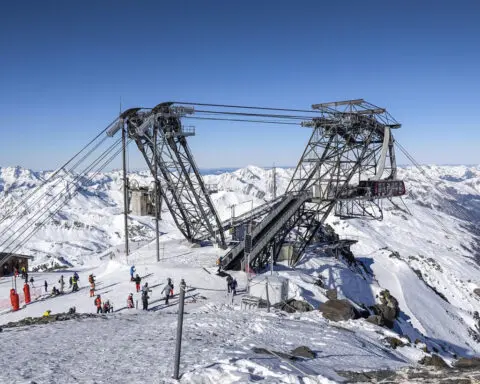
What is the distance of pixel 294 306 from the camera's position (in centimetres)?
2392

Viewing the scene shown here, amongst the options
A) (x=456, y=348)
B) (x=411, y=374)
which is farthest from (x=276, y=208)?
(x=411, y=374)

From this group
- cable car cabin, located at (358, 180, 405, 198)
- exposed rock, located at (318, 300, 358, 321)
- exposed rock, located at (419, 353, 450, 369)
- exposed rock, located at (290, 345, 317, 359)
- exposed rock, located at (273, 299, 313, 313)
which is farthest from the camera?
cable car cabin, located at (358, 180, 405, 198)

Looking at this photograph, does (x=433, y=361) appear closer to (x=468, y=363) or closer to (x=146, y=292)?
(x=468, y=363)

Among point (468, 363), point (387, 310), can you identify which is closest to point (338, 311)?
point (468, 363)

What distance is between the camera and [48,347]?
Answer: 15141 millimetres

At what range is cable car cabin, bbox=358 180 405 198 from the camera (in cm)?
3515

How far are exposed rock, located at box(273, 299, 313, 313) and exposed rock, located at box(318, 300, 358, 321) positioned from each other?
3.02 ft

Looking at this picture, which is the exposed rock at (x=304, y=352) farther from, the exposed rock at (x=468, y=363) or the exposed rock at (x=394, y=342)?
the exposed rock at (x=394, y=342)

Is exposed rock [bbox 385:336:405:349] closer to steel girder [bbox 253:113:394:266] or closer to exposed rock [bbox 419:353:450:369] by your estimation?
exposed rock [bbox 419:353:450:369]

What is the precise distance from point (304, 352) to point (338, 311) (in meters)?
8.15

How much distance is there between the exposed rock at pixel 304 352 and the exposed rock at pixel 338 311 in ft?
24.1

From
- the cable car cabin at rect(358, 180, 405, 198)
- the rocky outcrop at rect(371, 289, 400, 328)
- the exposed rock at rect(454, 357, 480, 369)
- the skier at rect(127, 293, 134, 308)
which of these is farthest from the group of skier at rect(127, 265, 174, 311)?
the cable car cabin at rect(358, 180, 405, 198)

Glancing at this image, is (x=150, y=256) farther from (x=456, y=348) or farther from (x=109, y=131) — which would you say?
(x=456, y=348)

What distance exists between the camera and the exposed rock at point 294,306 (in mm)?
23578
